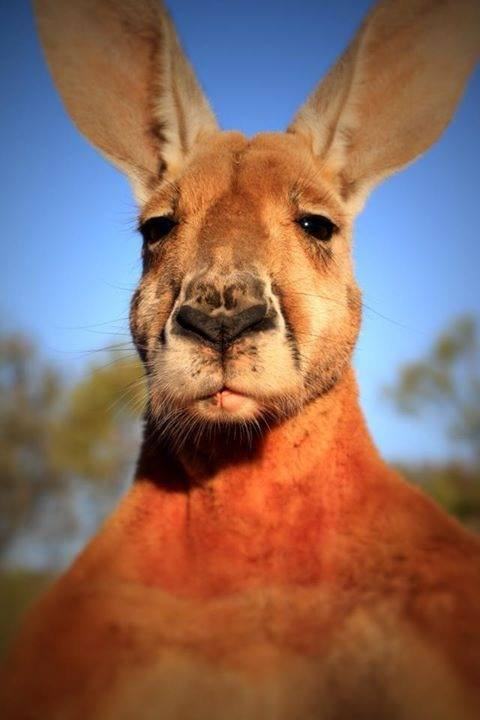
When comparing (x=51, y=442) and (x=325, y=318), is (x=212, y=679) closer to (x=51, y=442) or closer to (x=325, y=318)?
(x=325, y=318)

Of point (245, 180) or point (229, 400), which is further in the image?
point (245, 180)

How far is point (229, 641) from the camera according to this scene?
8.39 ft

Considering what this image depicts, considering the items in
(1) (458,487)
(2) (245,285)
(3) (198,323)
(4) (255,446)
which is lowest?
(1) (458,487)

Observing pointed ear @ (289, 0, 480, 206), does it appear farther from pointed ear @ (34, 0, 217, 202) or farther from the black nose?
the black nose

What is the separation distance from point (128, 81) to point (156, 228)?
3.17 feet

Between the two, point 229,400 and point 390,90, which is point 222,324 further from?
point 390,90

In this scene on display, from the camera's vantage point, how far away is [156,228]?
3.88m

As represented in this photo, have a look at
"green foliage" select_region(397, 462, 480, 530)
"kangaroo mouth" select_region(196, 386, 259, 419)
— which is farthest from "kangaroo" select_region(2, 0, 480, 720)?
"green foliage" select_region(397, 462, 480, 530)

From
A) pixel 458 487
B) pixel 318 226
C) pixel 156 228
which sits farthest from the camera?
pixel 458 487

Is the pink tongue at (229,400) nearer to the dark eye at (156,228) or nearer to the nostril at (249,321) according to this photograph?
the nostril at (249,321)

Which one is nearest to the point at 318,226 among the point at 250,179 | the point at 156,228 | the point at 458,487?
the point at 250,179

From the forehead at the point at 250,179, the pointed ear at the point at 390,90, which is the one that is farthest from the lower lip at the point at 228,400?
the pointed ear at the point at 390,90

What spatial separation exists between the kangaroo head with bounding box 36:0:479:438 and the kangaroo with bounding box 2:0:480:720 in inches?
0.5

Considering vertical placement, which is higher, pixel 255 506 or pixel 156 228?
pixel 156 228
